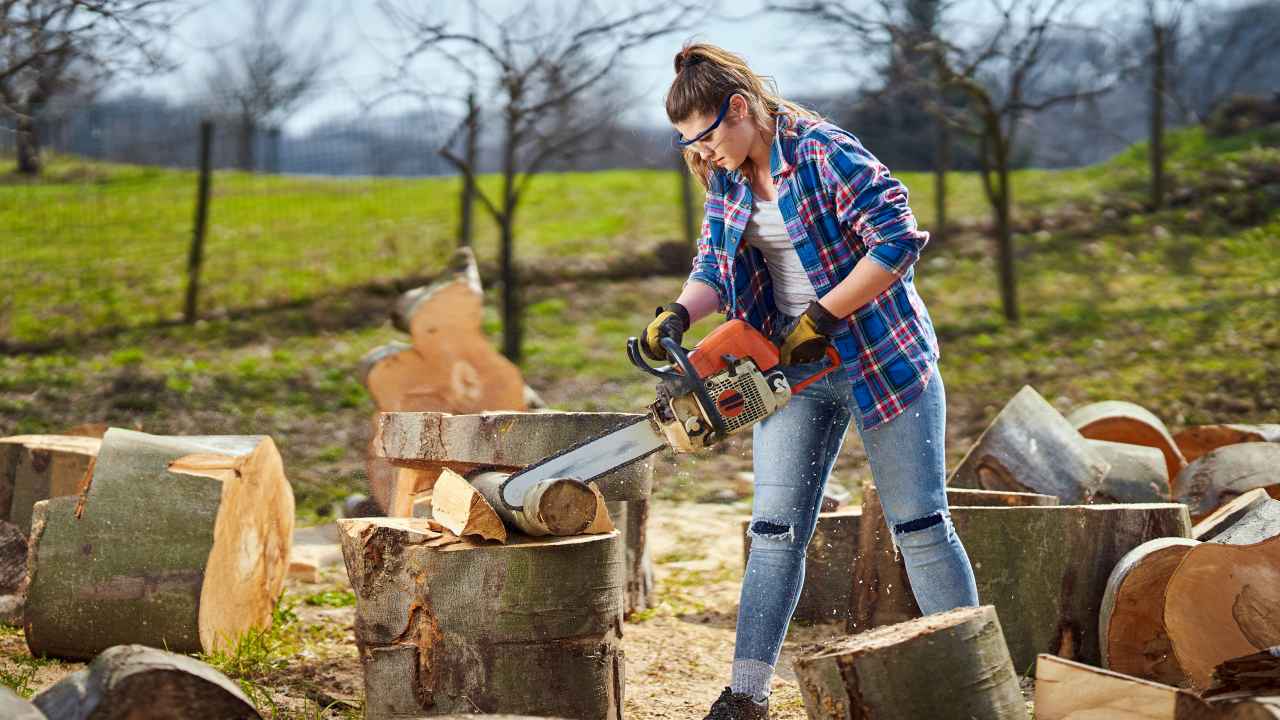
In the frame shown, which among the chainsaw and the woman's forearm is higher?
the woman's forearm

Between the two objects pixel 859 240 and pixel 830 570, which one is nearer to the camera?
pixel 859 240

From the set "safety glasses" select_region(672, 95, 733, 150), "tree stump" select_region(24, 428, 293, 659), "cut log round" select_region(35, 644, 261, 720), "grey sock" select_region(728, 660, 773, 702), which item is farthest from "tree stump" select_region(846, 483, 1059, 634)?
"cut log round" select_region(35, 644, 261, 720)

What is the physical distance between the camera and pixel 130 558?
3.67 metres

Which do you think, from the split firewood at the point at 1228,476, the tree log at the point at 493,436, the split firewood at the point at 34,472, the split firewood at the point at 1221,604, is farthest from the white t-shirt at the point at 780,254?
the split firewood at the point at 34,472

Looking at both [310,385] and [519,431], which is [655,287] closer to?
[310,385]

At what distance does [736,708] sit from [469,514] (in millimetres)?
810

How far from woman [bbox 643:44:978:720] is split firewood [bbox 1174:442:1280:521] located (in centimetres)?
225

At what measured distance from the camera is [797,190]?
2750mm

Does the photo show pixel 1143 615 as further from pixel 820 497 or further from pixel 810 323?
pixel 810 323

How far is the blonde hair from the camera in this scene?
2750 mm

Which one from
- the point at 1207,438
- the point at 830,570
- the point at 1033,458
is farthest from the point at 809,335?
the point at 1207,438

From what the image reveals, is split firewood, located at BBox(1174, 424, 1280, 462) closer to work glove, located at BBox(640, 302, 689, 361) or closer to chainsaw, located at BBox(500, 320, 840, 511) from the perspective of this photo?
chainsaw, located at BBox(500, 320, 840, 511)

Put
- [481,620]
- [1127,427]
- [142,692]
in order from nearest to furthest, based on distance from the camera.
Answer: [142,692] < [481,620] < [1127,427]

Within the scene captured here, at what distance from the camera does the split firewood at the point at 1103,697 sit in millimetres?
2365
